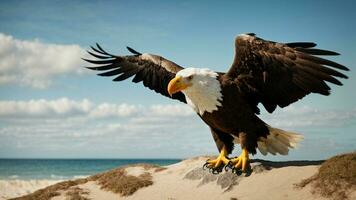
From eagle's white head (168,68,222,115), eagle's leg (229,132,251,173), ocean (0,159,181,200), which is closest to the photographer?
eagle's white head (168,68,222,115)

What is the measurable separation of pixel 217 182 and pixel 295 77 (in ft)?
11.0

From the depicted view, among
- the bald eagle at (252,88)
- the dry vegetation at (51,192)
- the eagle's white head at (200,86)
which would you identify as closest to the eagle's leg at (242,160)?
the bald eagle at (252,88)

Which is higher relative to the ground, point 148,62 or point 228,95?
point 148,62

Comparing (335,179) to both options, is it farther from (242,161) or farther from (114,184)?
(114,184)

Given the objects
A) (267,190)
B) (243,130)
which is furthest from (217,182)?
(243,130)

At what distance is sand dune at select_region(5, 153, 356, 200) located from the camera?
9.73m

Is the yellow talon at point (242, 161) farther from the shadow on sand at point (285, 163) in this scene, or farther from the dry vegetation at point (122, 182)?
the dry vegetation at point (122, 182)

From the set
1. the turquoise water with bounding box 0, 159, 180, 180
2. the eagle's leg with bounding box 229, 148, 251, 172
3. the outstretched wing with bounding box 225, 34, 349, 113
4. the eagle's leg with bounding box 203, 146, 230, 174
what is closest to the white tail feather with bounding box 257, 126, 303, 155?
the eagle's leg with bounding box 229, 148, 251, 172

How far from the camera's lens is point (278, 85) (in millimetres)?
9078

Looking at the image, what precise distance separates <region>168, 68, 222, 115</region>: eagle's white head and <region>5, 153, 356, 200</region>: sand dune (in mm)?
2239

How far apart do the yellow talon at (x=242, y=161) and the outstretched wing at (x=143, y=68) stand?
2.38m

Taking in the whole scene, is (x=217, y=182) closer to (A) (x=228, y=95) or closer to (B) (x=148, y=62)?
(A) (x=228, y=95)

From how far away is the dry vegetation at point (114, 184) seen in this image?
41.8ft

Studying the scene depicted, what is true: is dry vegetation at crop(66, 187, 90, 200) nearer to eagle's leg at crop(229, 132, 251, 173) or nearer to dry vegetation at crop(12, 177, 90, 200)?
dry vegetation at crop(12, 177, 90, 200)
